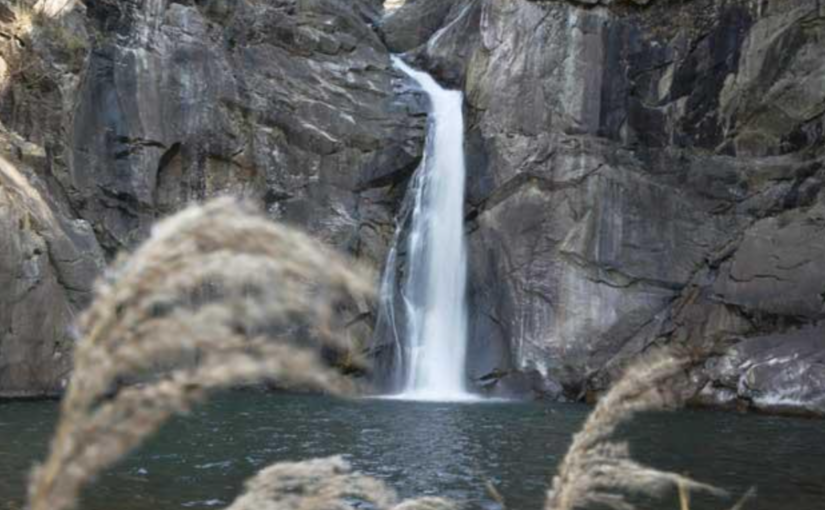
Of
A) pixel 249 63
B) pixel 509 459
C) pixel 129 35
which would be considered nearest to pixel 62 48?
pixel 129 35

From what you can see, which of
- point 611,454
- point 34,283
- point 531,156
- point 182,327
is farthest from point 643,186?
point 182,327

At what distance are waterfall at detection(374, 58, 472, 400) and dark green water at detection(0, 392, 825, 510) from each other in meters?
6.11

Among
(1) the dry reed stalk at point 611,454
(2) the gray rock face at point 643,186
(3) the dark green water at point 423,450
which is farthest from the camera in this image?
(2) the gray rock face at point 643,186

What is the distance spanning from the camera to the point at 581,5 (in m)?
31.3

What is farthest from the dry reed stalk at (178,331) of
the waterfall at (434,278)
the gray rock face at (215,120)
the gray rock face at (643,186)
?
the waterfall at (434,278)

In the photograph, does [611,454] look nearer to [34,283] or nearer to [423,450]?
[423,450]

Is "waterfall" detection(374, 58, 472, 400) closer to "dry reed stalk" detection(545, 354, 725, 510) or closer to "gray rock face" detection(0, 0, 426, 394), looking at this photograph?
"gray rock face" detection(0, 0, 426, 394)

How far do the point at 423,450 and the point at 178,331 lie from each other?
13.6 metres

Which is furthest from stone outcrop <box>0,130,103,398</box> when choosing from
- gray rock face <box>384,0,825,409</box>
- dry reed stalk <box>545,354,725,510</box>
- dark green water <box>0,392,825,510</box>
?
dry reed stalk <box>545,354,725,510</box>

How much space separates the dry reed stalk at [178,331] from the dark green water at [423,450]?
9.01 meters

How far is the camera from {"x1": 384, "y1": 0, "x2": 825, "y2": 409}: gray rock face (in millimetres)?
27516

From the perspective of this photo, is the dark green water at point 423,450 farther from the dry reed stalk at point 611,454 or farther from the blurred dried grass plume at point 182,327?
the blurred dried grass plume at point 182,327

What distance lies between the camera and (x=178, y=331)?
1.64 metres

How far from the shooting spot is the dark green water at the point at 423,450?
11.1m
